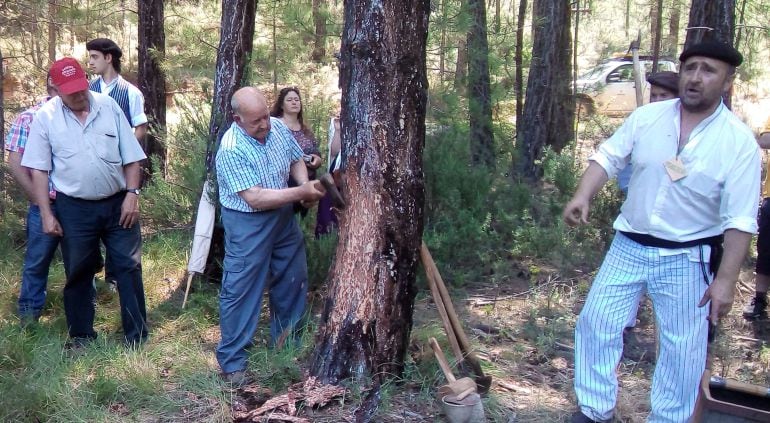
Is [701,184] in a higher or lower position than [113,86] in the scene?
lower

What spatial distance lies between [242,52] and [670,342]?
13.7ft

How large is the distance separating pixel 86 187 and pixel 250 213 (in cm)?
117

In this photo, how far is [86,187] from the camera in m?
4.93

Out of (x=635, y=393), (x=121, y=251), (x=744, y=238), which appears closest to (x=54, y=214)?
(x=121, y=251)

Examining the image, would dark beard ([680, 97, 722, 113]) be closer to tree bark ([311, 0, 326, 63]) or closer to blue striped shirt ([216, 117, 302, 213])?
blue striped shirt ([216, 117, 302, 213])

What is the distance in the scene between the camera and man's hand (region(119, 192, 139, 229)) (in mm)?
5070

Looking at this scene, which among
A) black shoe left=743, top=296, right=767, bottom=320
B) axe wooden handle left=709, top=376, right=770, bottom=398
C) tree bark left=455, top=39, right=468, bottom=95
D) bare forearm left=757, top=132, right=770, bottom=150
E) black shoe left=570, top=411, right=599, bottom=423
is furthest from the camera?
tree bark left=455, top=39, right=468, bottom=95

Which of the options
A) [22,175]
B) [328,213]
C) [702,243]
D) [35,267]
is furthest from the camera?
[328,213]

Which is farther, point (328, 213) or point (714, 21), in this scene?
point (714, 21)

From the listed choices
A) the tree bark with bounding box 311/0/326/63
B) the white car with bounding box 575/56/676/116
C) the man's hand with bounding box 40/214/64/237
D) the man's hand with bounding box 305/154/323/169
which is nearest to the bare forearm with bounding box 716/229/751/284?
the man's hand with bounding box 305/154/323/169

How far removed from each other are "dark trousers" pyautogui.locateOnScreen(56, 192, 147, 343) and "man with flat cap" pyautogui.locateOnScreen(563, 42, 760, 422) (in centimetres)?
305

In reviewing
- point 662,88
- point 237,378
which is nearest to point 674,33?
point 662,88

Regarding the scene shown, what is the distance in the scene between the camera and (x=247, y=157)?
4512 millimetres

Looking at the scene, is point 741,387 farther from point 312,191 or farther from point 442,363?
point 312,191
